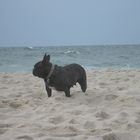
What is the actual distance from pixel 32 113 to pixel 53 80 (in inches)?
47.2

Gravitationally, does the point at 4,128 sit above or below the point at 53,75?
below

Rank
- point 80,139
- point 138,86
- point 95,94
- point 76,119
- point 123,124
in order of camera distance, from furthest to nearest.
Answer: point 138,86 → point 95,94 → point 76,119 → point 123,124 → point 80,139

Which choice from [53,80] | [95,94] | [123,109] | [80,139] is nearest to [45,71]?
[53,80]

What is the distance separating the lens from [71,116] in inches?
180

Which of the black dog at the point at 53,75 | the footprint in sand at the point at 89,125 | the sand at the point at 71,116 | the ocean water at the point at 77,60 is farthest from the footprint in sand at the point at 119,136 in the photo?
the ocean water at the point at 77,60

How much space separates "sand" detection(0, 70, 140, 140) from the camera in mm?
3607

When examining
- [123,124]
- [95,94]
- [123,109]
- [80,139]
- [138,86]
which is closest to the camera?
Result: [80,139]

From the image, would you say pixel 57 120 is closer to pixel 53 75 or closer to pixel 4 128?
pixel 4 128

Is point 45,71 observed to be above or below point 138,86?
above

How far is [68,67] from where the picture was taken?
6418 millimetres

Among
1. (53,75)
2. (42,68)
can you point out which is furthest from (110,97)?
(42,68)

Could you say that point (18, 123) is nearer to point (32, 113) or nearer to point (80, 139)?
point (32, 113)

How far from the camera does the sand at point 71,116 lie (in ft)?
11.8

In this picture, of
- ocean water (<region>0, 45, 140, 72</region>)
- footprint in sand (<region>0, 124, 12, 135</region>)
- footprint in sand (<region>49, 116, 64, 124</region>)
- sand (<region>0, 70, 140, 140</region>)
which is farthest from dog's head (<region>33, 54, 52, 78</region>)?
ocean water (<region>0, 45, 140, 72</region>)
